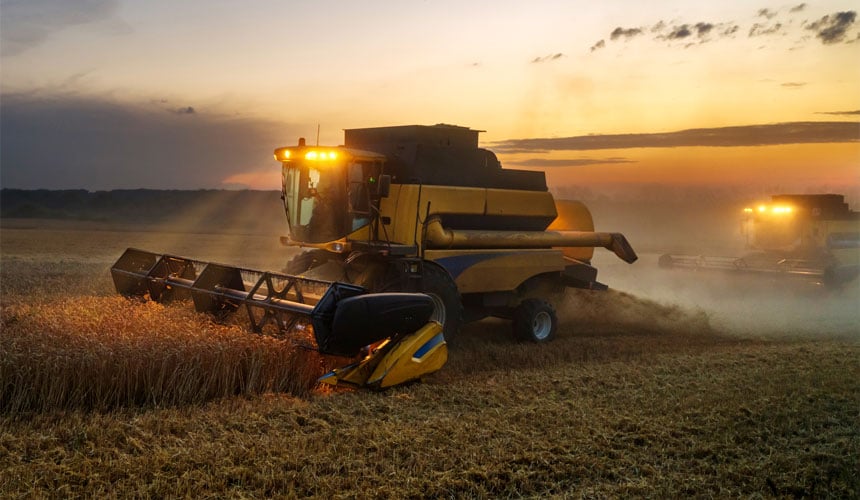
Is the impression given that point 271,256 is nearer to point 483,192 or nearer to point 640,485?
point 483,192

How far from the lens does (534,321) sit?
356 inches

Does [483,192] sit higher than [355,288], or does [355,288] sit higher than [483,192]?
[483,192]

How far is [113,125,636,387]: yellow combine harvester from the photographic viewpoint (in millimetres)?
7051

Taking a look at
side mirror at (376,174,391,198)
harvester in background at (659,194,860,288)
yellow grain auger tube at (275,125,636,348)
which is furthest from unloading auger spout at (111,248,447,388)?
harvester in background at (659,194,860,288)

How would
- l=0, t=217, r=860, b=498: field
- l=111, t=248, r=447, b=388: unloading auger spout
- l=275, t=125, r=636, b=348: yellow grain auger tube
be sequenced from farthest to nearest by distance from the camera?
l=275, t=125, r=636, b=348: yellow grain auger tube → l=111, t=248, r=447, b=388: unloading auger spout → l=0, t=217, r=860, b=498: field

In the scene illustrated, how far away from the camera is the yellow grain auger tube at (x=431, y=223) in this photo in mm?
8094

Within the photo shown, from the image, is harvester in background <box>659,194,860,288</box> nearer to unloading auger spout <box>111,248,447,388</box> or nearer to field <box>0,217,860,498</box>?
field <box>0,217,860,498</box>

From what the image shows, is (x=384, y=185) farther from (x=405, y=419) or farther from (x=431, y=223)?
(x=405, y=419)

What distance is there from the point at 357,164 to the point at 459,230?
4.84 feet

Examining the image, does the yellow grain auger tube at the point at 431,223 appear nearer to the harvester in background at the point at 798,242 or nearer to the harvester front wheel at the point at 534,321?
the harvester front wheel at the point at 534,321

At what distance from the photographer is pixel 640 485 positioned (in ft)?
13.7

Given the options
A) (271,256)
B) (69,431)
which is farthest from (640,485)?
(271,256)

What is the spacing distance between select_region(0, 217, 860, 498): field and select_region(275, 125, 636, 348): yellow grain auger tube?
79cm

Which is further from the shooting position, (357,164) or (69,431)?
(357,164)
